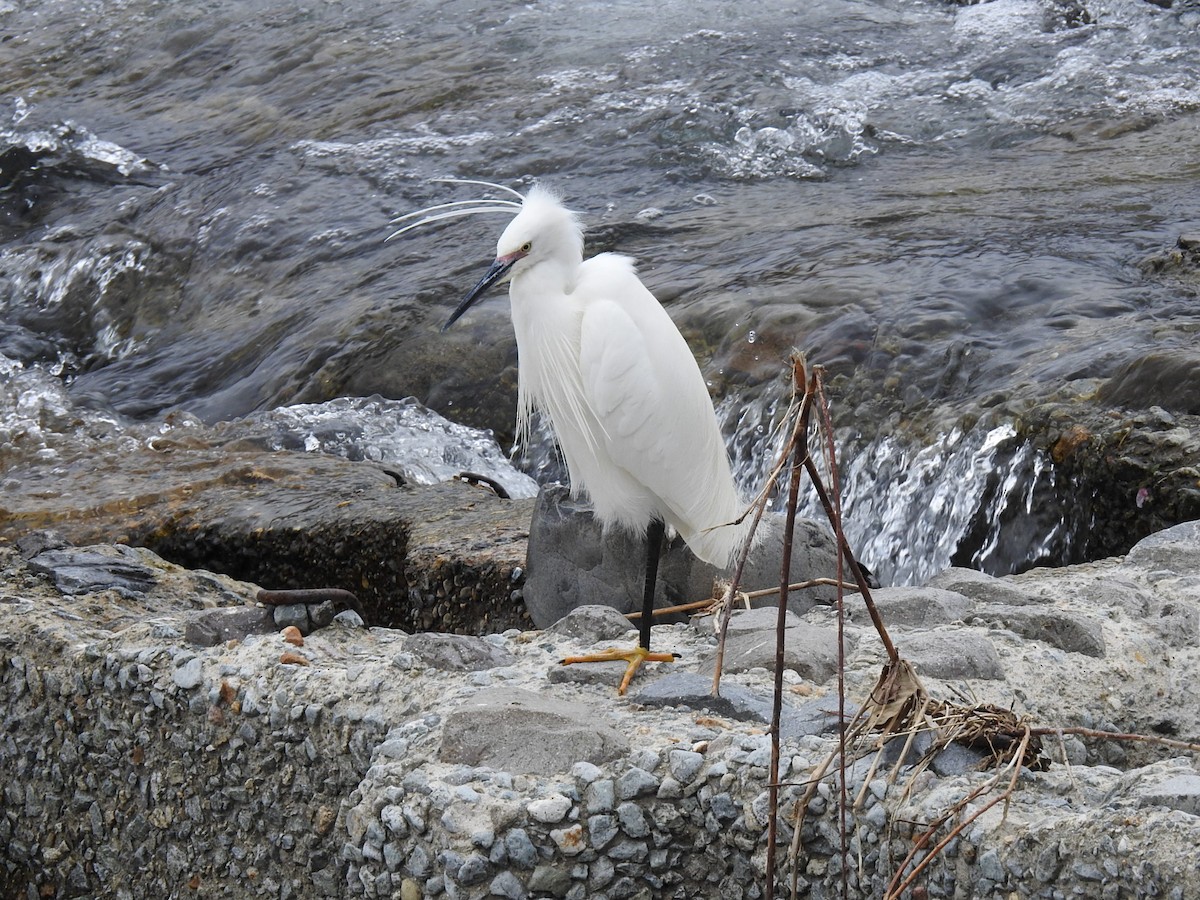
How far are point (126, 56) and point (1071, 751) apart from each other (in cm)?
1020

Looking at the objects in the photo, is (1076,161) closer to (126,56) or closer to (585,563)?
(585,563)

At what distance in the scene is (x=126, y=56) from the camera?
415 inches

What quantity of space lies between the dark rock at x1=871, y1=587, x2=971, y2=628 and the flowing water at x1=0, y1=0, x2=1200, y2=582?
3.74 ft

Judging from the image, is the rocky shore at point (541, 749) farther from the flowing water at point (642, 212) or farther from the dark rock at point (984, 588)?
the flowing water at point (642, 212)

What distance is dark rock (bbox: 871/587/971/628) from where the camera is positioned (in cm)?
262

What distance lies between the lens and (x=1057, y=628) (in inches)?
99.7

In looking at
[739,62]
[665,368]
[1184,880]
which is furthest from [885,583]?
[739,62]

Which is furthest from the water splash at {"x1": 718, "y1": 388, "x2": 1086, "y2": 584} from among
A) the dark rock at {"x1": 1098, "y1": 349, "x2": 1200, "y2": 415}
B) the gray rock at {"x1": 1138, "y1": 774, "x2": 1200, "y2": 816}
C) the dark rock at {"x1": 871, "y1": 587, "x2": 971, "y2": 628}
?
the gray rock at {"x1": 1138, "y1": 774, "x2": 1200, "y2": 816}

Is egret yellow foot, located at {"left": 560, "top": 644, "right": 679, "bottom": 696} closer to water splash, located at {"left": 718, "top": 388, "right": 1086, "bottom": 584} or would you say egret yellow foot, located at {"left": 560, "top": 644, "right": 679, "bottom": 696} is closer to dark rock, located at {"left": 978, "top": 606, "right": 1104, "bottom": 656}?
dark rock, located at {"left": 978, "top": 606, "right": 1104, "bottom": 656}

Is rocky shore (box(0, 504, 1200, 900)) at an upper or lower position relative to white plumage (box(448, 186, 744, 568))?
lower

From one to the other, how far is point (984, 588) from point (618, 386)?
89 cm

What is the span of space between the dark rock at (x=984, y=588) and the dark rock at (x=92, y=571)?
1.75 meters

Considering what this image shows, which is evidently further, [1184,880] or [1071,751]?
[1071,751]

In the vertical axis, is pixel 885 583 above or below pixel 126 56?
below
